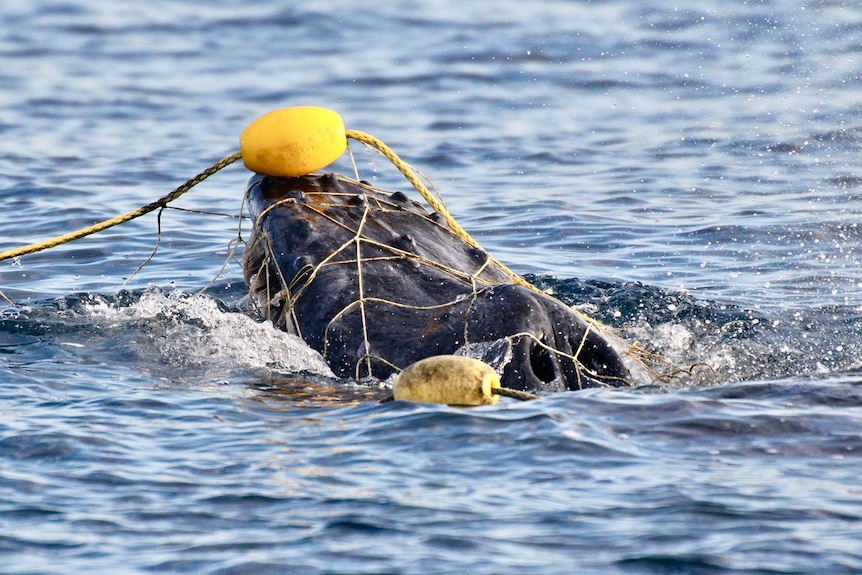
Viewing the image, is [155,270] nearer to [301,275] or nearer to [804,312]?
[301,275]

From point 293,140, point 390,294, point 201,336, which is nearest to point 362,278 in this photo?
point 390,294

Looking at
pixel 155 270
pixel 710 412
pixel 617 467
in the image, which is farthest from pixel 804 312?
pixel 155 270

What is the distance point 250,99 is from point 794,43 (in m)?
10.3

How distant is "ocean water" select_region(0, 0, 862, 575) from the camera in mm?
5609

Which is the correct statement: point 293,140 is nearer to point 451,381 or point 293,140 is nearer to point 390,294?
point 390,294

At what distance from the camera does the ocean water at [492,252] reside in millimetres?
5609

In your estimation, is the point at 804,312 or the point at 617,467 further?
the point at 804,312

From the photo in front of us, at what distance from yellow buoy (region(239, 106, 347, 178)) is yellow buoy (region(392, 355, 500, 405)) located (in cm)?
251

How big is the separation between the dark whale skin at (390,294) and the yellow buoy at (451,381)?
0.48 m

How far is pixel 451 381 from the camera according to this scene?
6953 mm

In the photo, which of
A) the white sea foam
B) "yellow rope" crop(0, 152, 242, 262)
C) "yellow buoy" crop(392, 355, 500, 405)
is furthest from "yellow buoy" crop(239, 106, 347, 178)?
"yellow buoy" crop(392, 355, 500, 405)

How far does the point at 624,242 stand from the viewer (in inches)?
535

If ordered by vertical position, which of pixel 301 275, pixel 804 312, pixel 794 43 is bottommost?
pixel 804 312

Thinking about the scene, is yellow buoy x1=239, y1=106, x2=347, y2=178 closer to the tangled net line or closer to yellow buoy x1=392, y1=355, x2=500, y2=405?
the tangled net line
